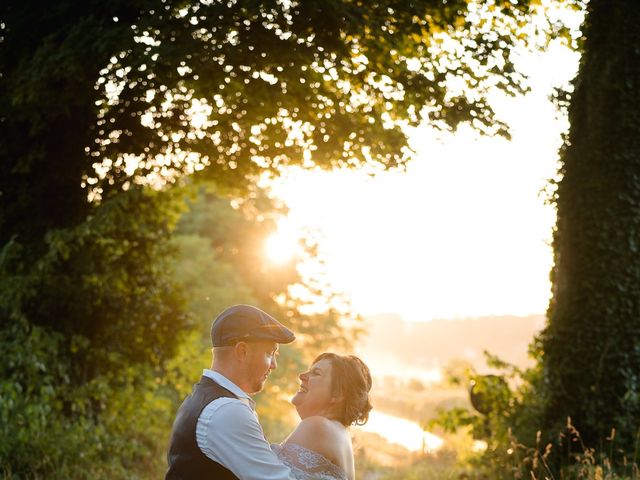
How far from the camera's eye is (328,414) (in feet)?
18.1

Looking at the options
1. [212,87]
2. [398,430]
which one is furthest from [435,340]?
[212,87]

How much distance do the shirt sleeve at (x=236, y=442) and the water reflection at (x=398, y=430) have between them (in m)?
23.4

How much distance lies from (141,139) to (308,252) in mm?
13907

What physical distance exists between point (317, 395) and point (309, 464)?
0.47 m

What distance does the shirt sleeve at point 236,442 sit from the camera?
12.3ft

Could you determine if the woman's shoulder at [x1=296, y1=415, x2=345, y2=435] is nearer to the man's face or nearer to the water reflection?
the man's face

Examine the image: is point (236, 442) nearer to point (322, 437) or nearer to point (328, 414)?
point (322, 437)

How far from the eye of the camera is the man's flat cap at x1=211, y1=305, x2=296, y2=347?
161 inches

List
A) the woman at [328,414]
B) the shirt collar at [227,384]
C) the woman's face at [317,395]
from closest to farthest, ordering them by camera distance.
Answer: the shirt collar at [227,384] → the woman at [328,414] → the woman's face at [317,395]

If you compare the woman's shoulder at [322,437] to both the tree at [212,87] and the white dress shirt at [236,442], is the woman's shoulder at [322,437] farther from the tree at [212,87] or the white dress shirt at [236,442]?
the tree at [212,87]

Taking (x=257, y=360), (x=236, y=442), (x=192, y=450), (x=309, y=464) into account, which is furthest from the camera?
(x=309, y=464)

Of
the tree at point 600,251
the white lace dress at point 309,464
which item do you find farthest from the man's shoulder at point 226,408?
the tree at point 600,251

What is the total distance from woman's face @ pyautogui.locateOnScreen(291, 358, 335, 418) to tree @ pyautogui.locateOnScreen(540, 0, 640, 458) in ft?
14.9

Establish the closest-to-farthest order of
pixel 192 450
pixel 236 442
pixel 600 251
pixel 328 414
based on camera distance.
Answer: pixel 236 442, pixel 192 450, pixel 328 414, pixel 600 251
